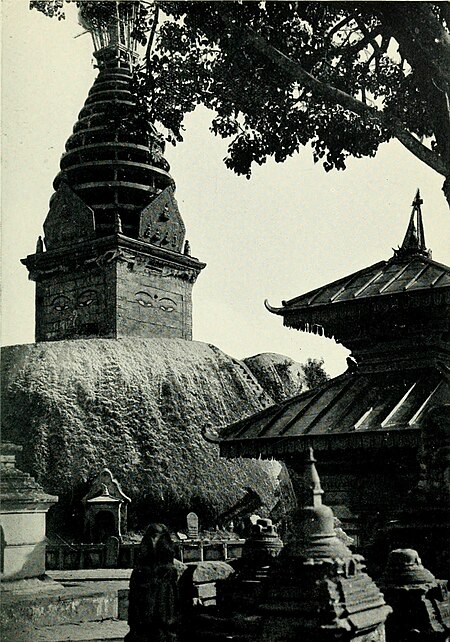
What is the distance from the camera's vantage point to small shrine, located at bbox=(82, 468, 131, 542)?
2578 centimetres

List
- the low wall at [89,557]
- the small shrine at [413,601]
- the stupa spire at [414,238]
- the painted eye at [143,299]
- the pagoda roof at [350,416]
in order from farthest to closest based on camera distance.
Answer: the painted eye at [143,299], the low wall at [89,557], the stupa spire at [414,238], the pagoda roof at [350,416], the small shrine at [413,601]

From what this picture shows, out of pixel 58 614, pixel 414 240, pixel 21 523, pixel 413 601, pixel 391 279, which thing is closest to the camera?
pixel 413 601

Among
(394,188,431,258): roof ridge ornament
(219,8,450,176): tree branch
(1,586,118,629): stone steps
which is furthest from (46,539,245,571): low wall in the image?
(219,8,450,176): tree branch

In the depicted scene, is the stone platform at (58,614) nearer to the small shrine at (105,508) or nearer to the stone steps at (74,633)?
the stone steps at (74,633)

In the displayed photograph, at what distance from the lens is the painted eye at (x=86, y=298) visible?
3045cm

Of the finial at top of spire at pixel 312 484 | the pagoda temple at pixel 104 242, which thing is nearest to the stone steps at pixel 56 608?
the finial at top of spire at pixel 312 484

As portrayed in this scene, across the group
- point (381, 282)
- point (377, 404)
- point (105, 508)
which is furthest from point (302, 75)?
point (105, 508)

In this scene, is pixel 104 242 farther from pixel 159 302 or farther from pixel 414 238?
pixel 414 238

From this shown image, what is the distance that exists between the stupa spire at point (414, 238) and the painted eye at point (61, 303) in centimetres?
2136

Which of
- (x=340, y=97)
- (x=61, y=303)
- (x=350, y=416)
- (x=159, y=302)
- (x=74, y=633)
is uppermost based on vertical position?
(x=159, y=302)

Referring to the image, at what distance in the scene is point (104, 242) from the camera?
98.3 feet

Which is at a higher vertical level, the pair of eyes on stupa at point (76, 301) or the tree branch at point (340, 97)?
the pair of eyes on stupa at point (76, 301)

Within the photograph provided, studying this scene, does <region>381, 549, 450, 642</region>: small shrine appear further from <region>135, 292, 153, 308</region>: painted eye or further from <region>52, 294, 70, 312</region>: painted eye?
<region>135, 292, 153, 308</region>: painted eye

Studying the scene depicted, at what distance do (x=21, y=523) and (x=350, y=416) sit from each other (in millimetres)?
4892
